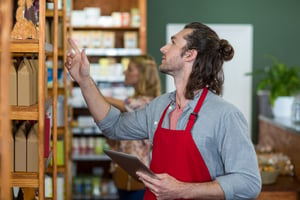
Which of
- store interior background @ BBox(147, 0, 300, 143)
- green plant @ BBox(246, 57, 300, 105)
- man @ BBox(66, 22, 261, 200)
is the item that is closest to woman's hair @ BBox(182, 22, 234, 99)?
man @ BBox(66, 22, 261, 200)

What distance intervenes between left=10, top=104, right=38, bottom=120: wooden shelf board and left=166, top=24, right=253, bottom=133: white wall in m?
5.45

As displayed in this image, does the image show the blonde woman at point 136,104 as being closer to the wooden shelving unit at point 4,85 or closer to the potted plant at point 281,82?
the wooden shelving unit at point 4,85

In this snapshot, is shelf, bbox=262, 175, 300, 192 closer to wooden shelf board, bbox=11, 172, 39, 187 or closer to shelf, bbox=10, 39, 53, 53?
wooden shelf board, bbox=11, 172, 39, 187

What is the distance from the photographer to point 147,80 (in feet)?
14.5

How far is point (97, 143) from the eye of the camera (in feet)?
22.8

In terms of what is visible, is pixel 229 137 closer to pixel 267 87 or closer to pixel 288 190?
pixel 288 190

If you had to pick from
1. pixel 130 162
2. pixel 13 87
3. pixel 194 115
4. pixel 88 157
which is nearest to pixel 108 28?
pixel 88 157

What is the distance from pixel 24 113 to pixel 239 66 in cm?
594

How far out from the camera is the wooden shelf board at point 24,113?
8.93ft

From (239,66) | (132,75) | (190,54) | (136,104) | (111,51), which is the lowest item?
(136,104)

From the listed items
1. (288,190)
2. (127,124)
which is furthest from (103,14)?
(127,124)

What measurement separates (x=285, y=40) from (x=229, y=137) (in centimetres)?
613

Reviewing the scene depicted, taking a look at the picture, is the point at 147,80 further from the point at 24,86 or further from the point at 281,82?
the point at 281,82

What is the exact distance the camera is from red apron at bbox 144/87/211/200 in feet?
8.16
